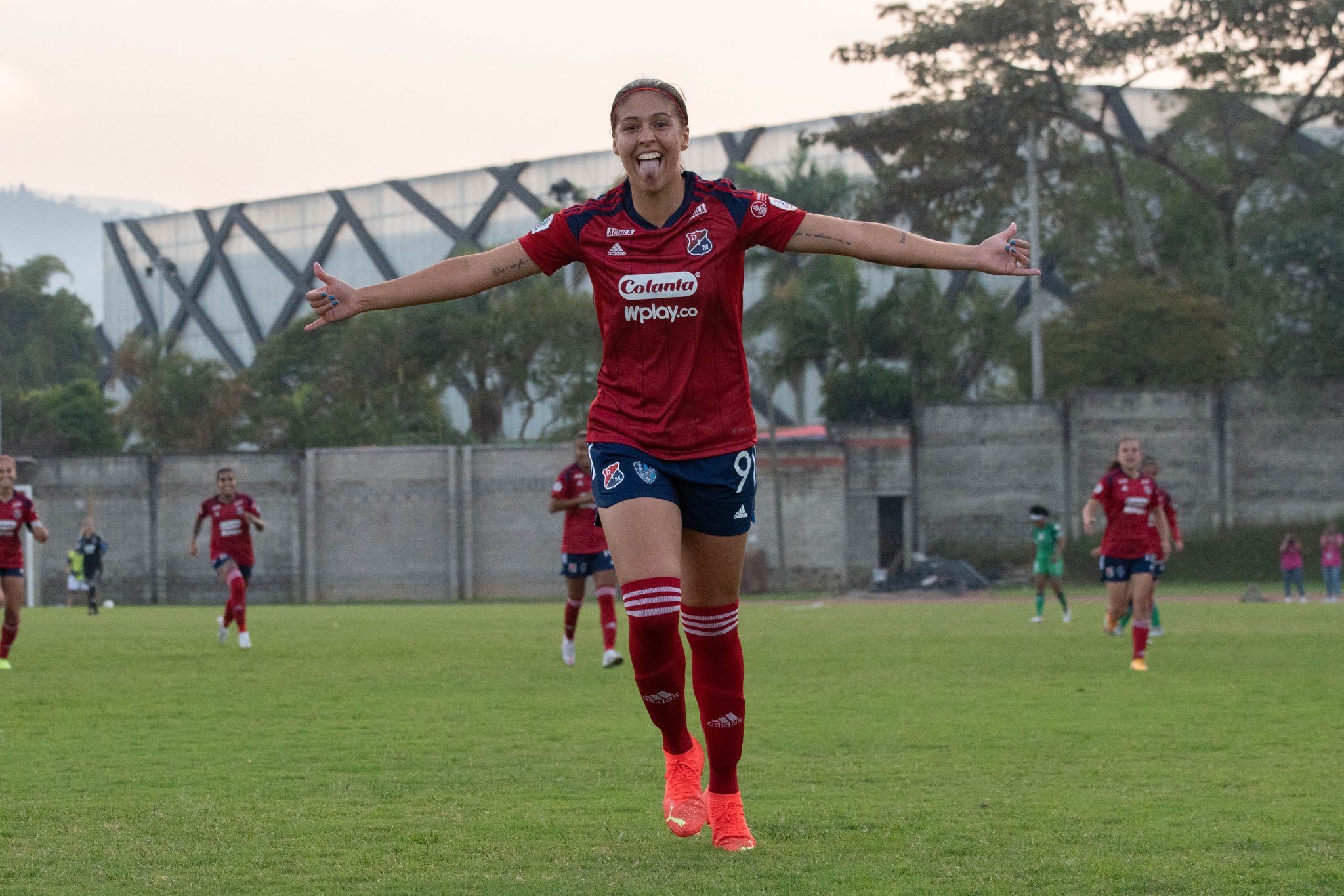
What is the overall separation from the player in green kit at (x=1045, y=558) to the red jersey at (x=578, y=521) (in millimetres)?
12247

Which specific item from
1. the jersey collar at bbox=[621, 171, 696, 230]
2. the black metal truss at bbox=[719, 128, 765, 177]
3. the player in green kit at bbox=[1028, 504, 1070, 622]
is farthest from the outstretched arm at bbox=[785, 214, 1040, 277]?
the black metal truss at bbox=[719, 128, 765, 177]

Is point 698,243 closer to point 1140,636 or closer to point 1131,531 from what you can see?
point 1140,636

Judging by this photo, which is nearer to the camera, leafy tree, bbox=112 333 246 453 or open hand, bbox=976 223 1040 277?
open hand, bbox=976 223 1040 277

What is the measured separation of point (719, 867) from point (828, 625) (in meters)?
19.2

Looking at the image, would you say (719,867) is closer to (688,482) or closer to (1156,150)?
(688,482)

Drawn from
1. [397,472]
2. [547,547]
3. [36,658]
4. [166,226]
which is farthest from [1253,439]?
[166,226]

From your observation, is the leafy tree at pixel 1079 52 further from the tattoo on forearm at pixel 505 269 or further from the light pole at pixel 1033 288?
the tattoo on forearm at pixel 505 269

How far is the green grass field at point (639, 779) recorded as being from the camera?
524cm

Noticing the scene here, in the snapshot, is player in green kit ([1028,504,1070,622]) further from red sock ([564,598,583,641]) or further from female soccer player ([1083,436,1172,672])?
red sock ([564,598,583,641])

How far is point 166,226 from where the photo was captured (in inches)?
3378

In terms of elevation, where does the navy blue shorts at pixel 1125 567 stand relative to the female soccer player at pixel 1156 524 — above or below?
below

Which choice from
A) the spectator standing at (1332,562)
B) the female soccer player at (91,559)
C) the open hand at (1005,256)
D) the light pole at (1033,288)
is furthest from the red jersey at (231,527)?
the light pole at (1033,288)

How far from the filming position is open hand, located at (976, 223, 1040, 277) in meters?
5.30

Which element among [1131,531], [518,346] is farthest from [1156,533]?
[518,346]
